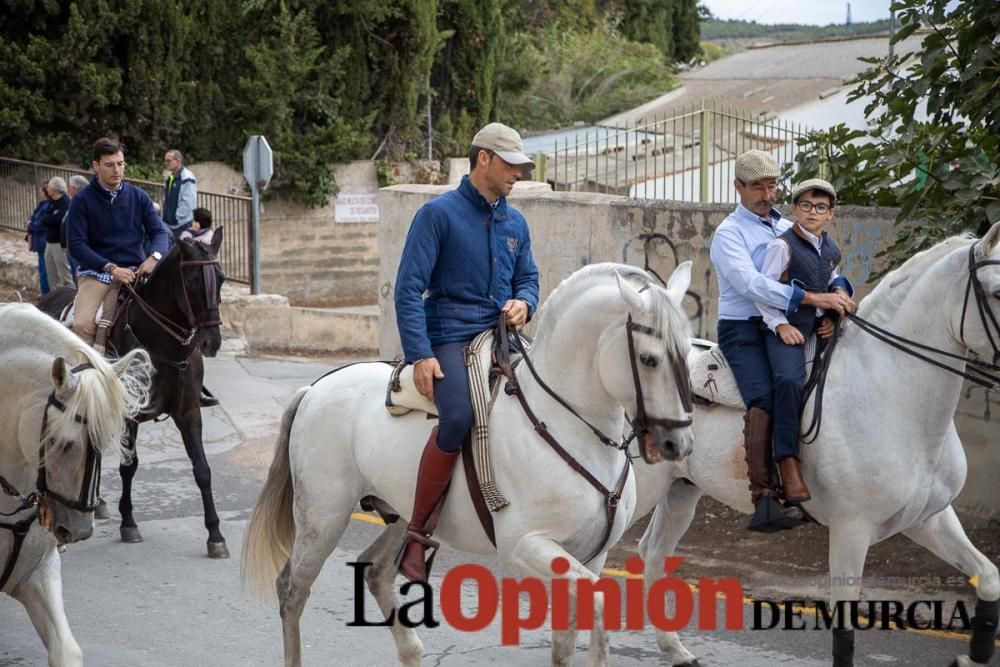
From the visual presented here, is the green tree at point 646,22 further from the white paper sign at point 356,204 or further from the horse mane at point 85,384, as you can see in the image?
the horse mane at point 85,384

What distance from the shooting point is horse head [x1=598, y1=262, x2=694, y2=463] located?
17.0 feet

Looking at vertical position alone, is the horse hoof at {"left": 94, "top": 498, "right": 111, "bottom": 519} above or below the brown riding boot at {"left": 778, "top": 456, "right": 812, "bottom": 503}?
below

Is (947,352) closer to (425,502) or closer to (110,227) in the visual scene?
(425,502)

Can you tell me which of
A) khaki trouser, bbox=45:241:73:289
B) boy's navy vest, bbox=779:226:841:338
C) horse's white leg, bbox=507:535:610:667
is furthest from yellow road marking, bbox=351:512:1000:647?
khaki trouser, bbox=45:241:73:289

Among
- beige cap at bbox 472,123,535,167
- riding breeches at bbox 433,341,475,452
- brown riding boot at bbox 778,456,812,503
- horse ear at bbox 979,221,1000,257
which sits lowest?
brown riding boot at bbox 778,456,812,503

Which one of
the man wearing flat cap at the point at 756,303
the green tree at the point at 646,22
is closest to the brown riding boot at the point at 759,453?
the man wearing flat cap at the point at 756,303

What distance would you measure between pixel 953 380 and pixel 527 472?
7.56ft

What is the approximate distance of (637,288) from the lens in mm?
5379

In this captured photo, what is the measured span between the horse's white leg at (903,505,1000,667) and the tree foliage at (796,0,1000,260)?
2308 mm

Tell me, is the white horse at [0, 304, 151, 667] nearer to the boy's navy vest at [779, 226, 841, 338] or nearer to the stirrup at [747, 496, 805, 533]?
the stirrup at [747, 496, 805, 533]

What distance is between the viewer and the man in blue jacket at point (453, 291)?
583 centimetres

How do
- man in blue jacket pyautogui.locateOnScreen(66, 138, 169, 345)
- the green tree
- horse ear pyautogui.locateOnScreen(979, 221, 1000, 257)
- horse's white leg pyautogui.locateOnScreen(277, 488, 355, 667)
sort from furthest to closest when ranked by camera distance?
the green tree
man in blue jacket pyautogui.locateOnScreen(66, 138, 169, 345)
horse's white leg pyautogui.locateOnScreen(277, 488, 355, 667)
horse ear pyautogui.locateOnScreen(979, 221, 1000, 257)

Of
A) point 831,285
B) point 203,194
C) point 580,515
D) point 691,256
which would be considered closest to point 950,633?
point 831,285

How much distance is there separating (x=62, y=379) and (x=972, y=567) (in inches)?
174
